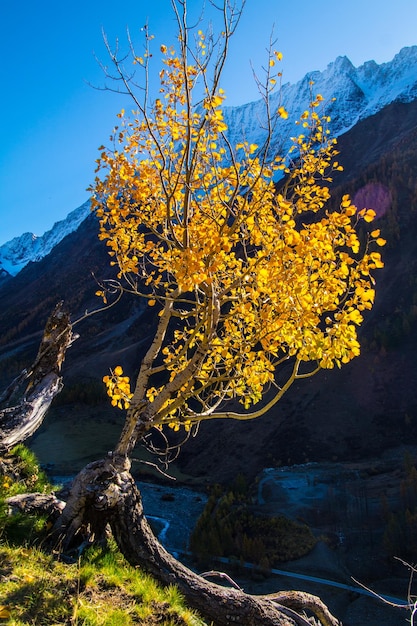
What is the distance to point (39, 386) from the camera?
22.6 feet

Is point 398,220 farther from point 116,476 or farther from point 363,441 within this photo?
point 116,476

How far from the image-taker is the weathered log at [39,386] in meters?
6.38

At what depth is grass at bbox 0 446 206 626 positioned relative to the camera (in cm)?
332

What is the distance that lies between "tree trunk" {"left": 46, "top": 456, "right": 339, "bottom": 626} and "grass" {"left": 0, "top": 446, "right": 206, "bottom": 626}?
195 mm

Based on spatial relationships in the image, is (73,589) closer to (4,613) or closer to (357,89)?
(4,613)

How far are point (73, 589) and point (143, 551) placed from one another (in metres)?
1.27

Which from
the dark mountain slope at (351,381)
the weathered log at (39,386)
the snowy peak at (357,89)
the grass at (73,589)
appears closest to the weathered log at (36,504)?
the grass at (73,589)

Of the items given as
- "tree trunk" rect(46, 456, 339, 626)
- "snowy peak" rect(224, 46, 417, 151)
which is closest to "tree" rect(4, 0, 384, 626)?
"tree trunk" rect(46, 456, 339, 626)

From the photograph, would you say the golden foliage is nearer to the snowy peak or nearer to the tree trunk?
the tree trunk

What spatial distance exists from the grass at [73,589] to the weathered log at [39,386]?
1376 mm

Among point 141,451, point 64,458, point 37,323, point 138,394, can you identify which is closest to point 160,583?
point 138,394

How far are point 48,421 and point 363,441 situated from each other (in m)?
44.0

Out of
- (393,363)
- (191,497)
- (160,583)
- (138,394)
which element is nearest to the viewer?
(160,583)

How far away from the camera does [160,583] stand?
4688 millimetres
